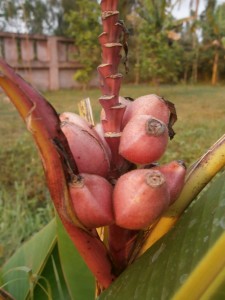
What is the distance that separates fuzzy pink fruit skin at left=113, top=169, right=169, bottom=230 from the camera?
0.33m

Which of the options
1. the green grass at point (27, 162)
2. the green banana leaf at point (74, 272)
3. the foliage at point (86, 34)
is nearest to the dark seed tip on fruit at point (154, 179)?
the green banana leaf at point (74, 272)

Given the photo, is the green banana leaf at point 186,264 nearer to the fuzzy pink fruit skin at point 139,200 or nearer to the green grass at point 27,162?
the fuzzy pink fruit skin at point 139,200

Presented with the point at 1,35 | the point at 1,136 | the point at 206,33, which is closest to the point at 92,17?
the point at 1,35

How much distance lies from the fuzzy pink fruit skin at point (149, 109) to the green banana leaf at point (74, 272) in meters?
0.21

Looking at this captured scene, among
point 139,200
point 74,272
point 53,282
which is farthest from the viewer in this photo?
point 53,282

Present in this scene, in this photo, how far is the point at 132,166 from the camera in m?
0.40

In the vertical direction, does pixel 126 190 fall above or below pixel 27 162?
above

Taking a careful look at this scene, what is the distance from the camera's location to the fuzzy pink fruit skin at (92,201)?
0.34 metres

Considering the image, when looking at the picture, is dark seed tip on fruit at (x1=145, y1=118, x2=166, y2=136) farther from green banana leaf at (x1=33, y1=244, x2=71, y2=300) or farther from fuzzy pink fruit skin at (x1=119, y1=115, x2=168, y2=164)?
green banana leaf at (x1=33, y1=244, x2=71, y2=300)

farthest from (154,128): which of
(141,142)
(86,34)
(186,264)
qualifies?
(86,34)

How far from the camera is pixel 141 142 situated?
0.36 meters

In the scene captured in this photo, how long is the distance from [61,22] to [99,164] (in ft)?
52.8

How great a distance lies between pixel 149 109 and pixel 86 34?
34.0 ft

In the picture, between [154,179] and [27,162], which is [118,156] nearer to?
[154,179]
